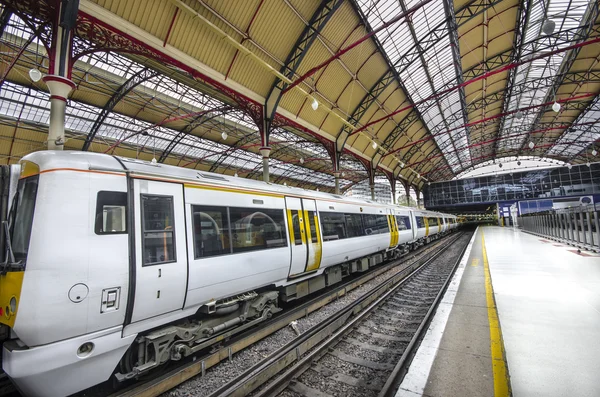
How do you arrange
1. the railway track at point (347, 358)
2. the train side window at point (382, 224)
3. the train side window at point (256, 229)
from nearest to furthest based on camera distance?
the railway track at point (347, 358) → the train side window at point (256, 229) → the train side window at point (382, 224)

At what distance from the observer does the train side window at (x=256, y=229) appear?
4.61 metres

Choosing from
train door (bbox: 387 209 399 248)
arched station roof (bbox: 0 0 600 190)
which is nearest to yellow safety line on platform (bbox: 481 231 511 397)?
train door (bbox: 387 209 399 248)

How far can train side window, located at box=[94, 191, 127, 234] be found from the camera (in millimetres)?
3049

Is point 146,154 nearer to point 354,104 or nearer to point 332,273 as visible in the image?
point 354,104

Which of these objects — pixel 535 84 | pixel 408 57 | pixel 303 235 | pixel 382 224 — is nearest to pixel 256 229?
pixel 303 235

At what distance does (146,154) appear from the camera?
1001 inches

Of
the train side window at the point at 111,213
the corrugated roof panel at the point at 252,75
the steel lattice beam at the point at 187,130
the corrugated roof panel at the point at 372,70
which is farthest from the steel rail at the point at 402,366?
the steel lattice beam at the point at 187,130

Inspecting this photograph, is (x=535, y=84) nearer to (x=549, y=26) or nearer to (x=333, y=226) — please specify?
(x=549, y=26)

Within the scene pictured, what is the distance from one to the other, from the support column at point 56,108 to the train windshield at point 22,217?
454cm

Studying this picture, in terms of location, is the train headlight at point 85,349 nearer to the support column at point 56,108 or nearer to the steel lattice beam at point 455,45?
the support column at point 56,108

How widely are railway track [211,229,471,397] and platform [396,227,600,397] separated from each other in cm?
32

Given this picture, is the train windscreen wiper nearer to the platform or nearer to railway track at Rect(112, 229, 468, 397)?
railway track at Rect(112, 229, 468, 397)

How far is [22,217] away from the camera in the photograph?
2.88 m

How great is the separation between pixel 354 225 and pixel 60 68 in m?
8.94
